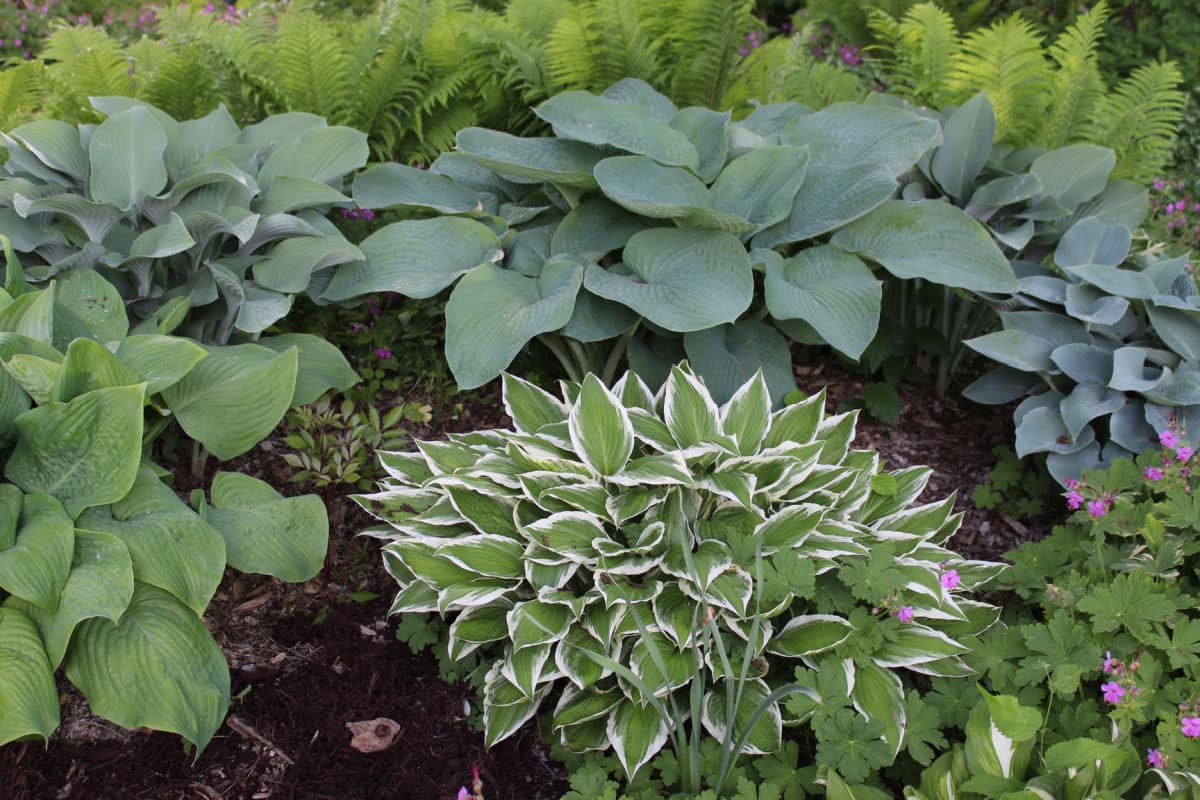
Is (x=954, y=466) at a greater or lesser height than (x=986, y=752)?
lesser

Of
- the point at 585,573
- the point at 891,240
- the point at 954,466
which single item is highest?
the point at 891,240

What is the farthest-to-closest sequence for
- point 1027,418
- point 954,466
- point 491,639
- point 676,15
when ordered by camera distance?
1. point 676,15
2. point 954,466
3. point 1027,418
4. point 491,639

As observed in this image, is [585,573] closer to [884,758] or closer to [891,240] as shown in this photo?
[884,758]

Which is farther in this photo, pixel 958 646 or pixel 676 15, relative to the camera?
pixel 676 15

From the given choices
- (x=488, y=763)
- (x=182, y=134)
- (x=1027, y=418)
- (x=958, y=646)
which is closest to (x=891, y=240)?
(x=1027, y=418)

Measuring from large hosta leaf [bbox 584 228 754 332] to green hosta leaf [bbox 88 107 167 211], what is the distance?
123cm

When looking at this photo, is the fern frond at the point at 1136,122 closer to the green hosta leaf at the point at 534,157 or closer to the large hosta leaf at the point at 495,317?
the green hosta leaf at the point at 534,157

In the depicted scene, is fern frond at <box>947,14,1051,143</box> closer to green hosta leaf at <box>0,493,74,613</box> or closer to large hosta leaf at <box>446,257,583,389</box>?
large hosta leaf at <box>446,257,583,389</box>

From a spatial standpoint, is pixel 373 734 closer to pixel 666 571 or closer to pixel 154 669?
pixel 154 669

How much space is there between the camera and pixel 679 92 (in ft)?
12.4

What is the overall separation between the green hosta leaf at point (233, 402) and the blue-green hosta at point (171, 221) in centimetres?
25

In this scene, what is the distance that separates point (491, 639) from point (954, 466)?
5.40ft

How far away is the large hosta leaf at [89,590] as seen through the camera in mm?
1788

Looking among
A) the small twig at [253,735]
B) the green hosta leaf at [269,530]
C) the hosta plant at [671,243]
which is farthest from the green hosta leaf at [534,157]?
the small twig at [253,735]
